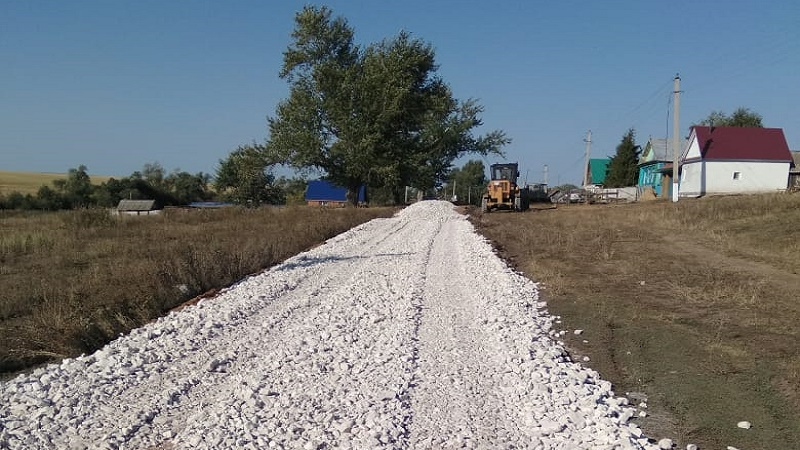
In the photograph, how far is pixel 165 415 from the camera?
461 cm

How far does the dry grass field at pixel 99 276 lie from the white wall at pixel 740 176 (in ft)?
107

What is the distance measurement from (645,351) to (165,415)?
5.12m

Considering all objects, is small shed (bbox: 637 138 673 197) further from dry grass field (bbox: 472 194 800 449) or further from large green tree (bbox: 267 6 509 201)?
dry grass field (bbox: 472 194 800 449)

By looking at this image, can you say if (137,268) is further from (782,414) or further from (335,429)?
(782,414)

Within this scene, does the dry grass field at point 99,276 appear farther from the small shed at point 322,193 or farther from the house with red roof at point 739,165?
the small shed at point 322,193

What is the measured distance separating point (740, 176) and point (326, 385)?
149 feet

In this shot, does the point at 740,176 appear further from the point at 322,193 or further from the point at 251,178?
the point at 322,193

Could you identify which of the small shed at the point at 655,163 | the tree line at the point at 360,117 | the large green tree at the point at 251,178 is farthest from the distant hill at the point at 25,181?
the small shed at the point at 655,163

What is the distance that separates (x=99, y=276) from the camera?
10312mm

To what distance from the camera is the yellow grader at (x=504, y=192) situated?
3641 cm

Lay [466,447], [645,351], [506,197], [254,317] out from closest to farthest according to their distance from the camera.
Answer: [466,447] → [645,351] → [254,317] → [506,197]

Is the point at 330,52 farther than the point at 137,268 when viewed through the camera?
Yes

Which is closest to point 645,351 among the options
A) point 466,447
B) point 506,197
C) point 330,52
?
point 466,447

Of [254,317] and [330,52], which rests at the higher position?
[330,52]
